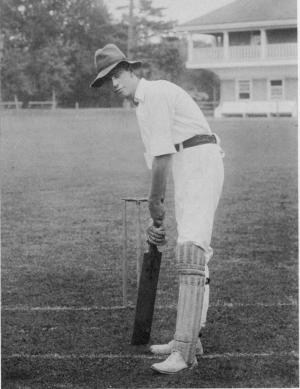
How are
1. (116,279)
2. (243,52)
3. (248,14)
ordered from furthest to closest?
1. (243,52)
2. (248,14)
3. (116,279)

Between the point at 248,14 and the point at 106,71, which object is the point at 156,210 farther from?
the point at 248,14

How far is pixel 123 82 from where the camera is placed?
4059 mm

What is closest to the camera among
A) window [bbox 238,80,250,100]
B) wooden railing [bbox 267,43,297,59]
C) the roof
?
the roof

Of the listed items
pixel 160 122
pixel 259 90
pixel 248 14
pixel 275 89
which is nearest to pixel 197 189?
pixel 160 122

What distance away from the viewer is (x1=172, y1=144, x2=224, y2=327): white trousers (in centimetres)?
397

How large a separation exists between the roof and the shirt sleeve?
60.2 feet

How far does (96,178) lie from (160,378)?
9.32 metres

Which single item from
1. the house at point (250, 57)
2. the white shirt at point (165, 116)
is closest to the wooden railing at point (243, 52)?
the house at point (250, 57)

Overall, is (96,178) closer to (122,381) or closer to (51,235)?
(51,235)

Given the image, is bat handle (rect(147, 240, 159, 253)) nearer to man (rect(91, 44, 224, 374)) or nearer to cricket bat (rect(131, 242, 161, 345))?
cricket bat (rect(131, 242, 161, 345))

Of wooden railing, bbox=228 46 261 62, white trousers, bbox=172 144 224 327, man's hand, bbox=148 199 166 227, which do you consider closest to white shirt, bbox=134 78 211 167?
white trousers, bbox=172 144 224 327

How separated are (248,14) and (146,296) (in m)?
21.2

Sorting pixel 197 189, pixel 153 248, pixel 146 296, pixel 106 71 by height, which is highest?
pixel 106 71

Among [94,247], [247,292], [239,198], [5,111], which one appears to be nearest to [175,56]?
[239,198]
